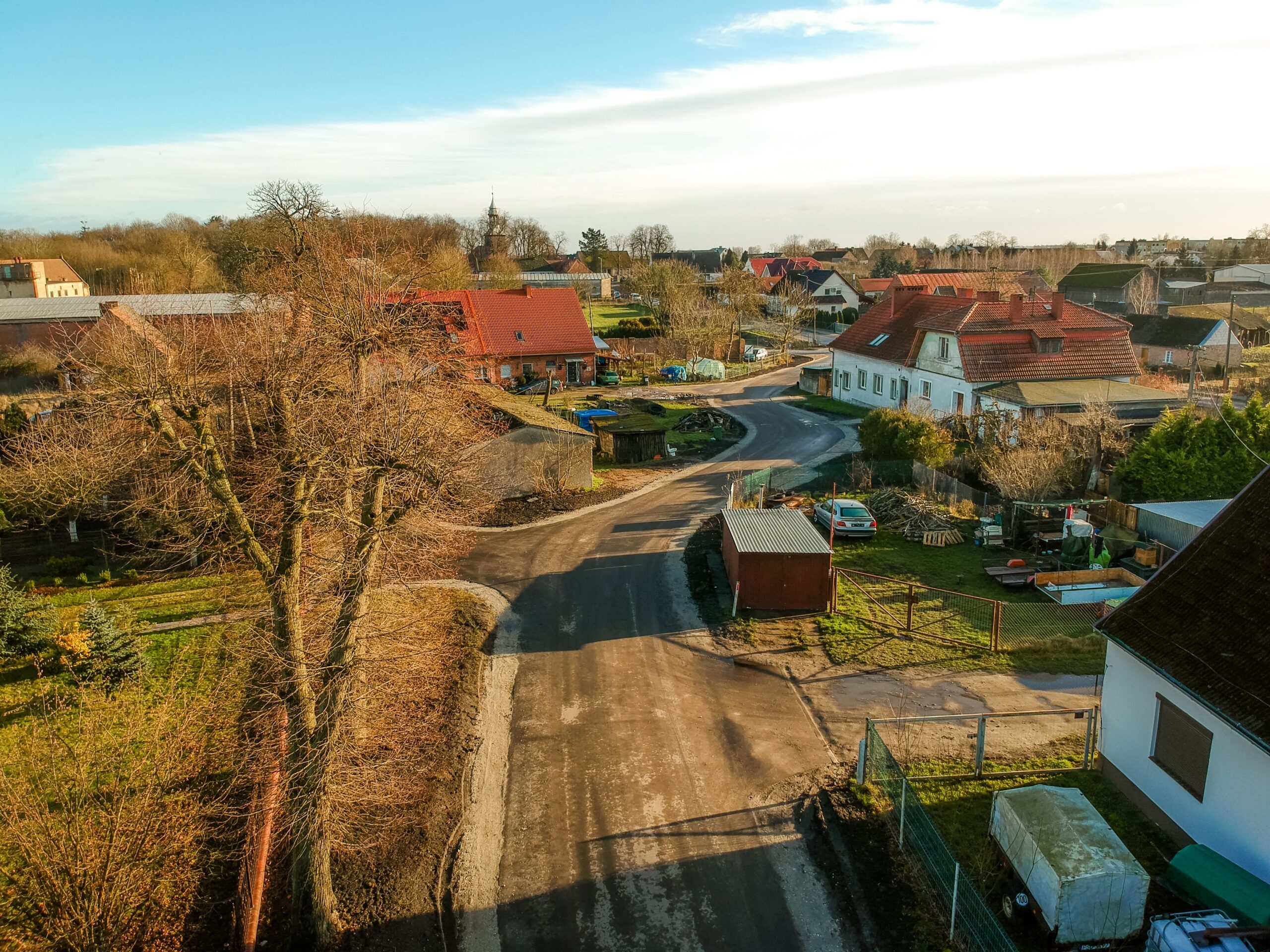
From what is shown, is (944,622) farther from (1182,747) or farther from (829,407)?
(829,407)

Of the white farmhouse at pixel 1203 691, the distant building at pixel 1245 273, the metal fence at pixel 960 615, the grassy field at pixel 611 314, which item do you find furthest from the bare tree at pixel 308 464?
the distant building at pixel 1245 273

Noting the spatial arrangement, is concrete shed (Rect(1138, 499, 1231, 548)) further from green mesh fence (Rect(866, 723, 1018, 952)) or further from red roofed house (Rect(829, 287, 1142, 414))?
red roofed house (Rect(829, 287, 1142, 414))

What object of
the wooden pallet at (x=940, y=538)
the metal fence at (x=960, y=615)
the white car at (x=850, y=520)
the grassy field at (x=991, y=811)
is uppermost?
the white car at (x=850, y=520)

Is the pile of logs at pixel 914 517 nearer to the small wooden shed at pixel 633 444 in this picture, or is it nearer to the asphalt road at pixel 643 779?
the asphalt road at pixel 643 779

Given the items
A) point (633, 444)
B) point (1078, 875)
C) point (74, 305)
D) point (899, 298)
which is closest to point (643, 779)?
point (1078, 875)

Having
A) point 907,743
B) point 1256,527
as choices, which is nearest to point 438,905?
point 907,743
